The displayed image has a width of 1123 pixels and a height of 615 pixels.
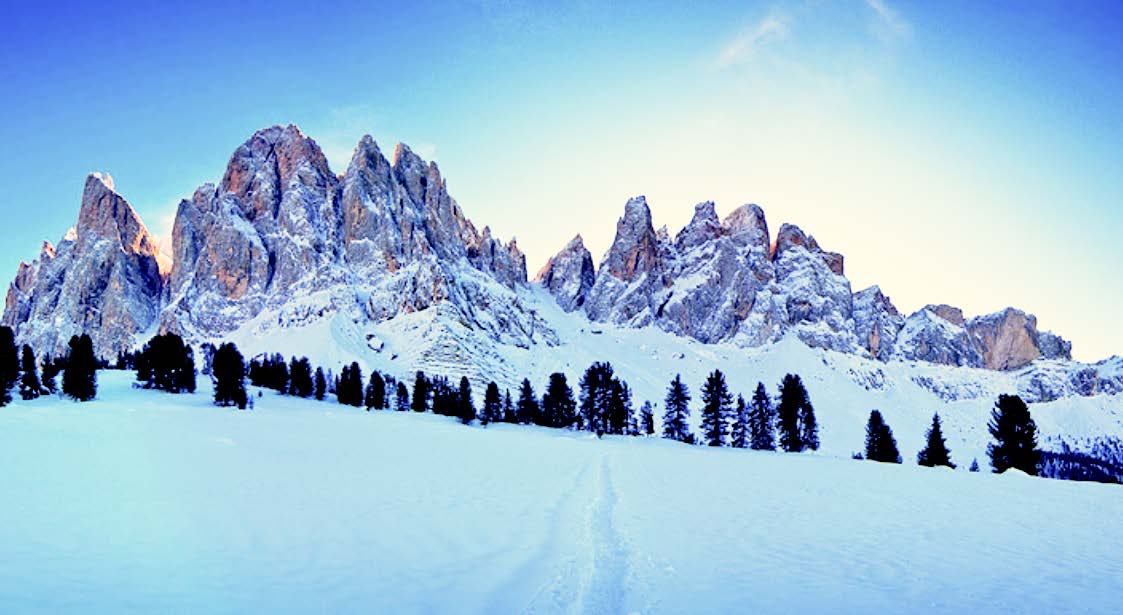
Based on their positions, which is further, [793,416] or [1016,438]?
[793,416]

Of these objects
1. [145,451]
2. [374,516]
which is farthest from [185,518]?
[145,451]

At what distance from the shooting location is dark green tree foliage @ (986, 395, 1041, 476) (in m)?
49.2

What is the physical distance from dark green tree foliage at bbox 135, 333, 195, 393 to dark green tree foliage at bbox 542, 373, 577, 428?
54.2 metres

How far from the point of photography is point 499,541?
13109 mm

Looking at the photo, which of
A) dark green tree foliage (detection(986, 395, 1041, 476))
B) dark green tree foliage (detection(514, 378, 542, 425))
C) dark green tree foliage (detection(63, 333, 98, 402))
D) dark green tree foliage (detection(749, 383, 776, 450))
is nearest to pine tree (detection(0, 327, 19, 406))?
dark green tree foliage (detection(63, 333, 98, 402))

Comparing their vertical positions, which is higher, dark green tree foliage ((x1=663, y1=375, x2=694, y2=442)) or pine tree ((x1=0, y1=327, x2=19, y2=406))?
pine tree ((x1=0, y1=327, x2=19, y2=406))

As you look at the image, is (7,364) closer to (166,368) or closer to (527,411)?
(166,368)

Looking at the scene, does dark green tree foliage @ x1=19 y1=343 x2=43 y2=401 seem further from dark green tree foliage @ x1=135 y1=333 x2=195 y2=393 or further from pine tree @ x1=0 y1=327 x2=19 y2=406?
dark green tree foliage @ x1=135 y1=333 x2=195 y2=393

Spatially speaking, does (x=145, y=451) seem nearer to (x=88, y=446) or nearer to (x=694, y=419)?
(x=88, y=446)

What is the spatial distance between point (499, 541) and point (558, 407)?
A: 2990 inches

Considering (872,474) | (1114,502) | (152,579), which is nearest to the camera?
(152,579)

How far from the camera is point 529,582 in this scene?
32.4 ft

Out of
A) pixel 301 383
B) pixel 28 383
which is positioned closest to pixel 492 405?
pixel 301 383

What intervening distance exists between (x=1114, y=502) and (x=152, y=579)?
33870 mm
